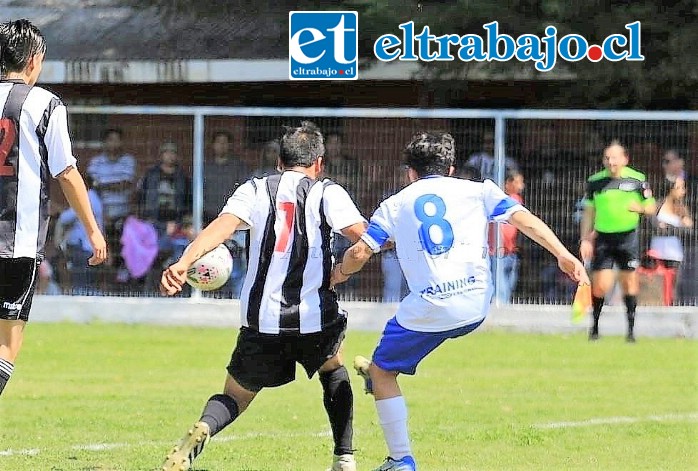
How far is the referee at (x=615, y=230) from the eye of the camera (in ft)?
46.0

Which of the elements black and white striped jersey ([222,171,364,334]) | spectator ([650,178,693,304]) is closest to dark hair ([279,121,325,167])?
black and white striped jersey ([222,171,364,334])

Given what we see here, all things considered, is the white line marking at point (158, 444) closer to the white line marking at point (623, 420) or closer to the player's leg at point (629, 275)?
the white line marking at point (623, 420)

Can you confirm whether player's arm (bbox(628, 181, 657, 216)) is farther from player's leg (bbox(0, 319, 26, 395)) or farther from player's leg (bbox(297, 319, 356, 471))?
player's leg (bbox(0, 319, 26, 395))

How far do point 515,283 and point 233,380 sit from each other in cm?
863

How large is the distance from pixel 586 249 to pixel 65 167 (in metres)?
8.67

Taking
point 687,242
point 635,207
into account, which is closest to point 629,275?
point 635,207

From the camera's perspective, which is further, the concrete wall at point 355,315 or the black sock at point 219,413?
the concrete wall at point 355,315

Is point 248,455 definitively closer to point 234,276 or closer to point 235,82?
point 234,276

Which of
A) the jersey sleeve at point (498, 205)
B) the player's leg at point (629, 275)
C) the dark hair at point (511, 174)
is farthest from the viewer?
the dark hair at point (511, 174)

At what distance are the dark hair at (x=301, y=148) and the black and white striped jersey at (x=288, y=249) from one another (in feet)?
0.42

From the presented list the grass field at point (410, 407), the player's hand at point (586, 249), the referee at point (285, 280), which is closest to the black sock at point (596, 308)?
the grass field at point (410, 407)

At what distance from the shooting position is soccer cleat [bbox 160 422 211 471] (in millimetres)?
6188

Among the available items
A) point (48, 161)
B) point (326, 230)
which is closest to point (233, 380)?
point (326, 230)

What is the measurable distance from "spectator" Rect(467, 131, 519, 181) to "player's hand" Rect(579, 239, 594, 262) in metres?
1.30
